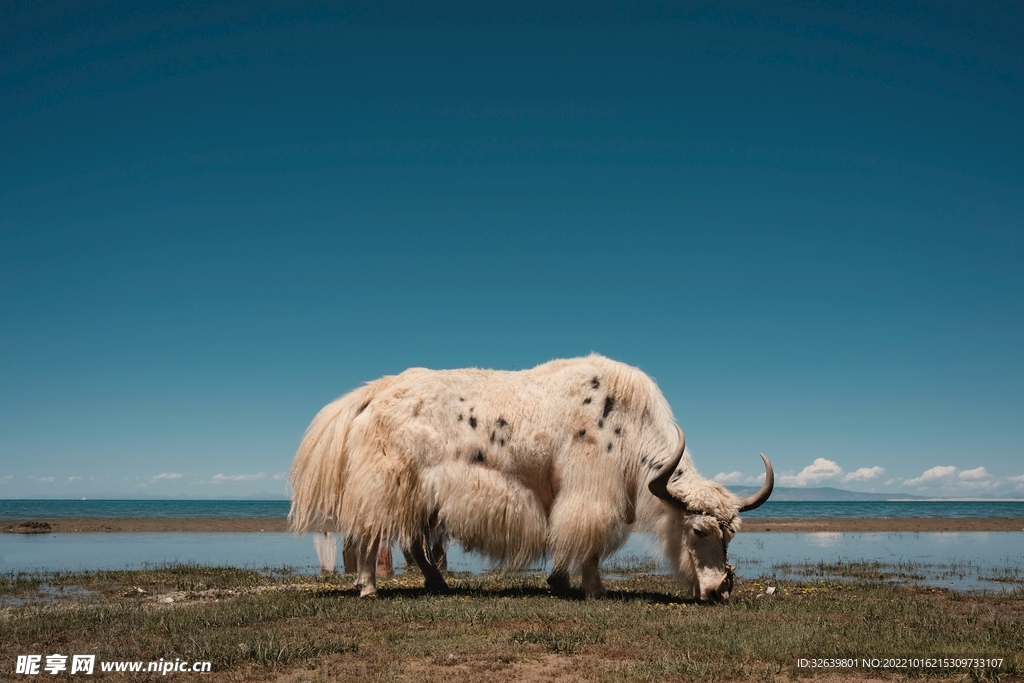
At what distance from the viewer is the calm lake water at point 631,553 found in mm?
13523

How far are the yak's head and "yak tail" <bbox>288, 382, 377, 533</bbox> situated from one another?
3677 millimetres

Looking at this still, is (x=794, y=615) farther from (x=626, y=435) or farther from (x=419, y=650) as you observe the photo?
(x=419, y=650)

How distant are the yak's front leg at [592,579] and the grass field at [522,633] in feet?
0.69

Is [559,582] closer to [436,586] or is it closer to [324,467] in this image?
[436,586]

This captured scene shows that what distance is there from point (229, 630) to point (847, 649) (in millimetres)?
4854

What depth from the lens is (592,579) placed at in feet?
28.7

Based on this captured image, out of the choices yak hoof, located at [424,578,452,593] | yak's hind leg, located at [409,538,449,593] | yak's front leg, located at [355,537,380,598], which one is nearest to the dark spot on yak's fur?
yak's hind leg, located at [409,538,449,593]

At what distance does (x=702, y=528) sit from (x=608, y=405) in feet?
5.72

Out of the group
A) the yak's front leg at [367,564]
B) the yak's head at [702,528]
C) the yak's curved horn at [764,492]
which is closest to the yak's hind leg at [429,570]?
the yak's front leg at [367,564]

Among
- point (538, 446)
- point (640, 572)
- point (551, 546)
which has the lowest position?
point (640, 572)

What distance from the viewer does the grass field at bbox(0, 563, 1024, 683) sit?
16.8 ft

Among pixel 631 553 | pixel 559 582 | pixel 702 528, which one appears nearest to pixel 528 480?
pixel 559 582

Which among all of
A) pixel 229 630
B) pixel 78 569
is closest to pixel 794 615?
pixel 229 630

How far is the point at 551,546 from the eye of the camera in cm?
880
